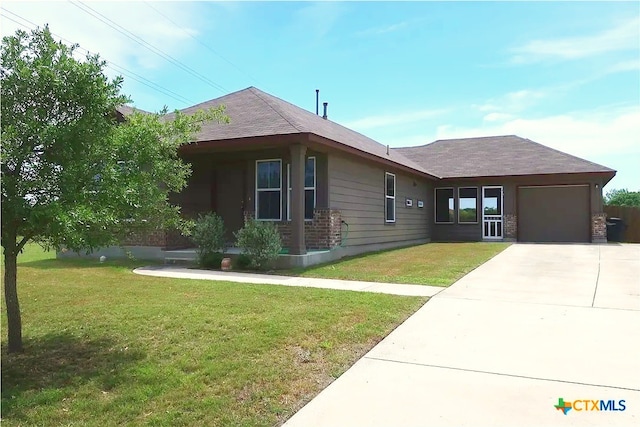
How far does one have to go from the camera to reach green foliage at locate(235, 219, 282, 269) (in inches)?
366

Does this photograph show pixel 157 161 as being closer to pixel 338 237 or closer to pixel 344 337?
pixel 344 337

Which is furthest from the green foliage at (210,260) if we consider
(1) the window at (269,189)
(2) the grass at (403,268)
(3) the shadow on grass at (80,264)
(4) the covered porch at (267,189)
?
(1) the window at (269,189)

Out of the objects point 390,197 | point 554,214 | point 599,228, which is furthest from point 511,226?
point 390,197

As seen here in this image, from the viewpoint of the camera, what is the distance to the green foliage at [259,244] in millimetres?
9305

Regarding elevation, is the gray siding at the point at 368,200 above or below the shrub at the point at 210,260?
above

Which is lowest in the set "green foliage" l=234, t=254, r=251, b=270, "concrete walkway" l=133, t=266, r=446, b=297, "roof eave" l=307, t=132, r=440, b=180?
"concrete walkway" l=133, t=266, r=446, b=297

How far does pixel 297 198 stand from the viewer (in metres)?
9.59

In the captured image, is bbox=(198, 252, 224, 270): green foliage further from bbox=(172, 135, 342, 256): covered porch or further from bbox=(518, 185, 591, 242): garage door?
bbox=(518, 185, 591, 242): garage door

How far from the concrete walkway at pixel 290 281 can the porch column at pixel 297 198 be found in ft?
4.16

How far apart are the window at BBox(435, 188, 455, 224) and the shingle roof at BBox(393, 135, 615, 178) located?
34.6 inches

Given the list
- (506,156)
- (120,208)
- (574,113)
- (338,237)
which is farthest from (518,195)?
(120,208)

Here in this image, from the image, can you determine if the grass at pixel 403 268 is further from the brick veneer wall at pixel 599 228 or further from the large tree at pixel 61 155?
the brick veneer wall at pixel 599 228

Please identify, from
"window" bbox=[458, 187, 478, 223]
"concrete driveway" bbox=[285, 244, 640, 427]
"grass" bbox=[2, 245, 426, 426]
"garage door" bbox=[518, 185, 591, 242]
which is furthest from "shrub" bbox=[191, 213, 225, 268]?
"garage door" bbox=[518, 185, 591, 242]

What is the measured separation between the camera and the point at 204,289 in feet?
22.8
